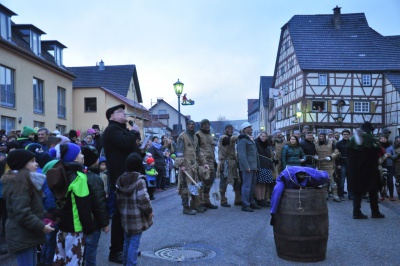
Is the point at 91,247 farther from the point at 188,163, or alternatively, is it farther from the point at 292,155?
the point at 292,155

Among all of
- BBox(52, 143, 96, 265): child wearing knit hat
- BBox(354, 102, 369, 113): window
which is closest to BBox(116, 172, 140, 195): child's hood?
BBox(52, 143, 96, 265): child wearing knit hat

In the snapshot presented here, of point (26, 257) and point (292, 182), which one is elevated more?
point (292, 182)

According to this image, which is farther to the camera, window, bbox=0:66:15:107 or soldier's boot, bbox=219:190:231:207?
window, bbox=0:66:15:107

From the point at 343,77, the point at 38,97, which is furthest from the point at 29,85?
the point at 343,77

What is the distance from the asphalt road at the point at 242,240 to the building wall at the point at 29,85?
1643cm

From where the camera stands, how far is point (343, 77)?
37.8 meters

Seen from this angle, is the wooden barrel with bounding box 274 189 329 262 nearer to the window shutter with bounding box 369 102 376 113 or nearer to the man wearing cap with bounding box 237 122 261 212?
the man wearing cap with bounding box 237 122 261 212

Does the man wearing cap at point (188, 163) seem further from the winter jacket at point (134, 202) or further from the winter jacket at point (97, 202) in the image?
the winter jacket at point (97, 202)

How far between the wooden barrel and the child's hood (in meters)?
2.08

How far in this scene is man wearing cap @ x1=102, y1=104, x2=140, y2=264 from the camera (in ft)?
17.5

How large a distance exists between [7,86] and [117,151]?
19.1m

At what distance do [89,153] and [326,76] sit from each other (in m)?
36.0

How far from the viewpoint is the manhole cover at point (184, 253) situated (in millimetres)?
5641

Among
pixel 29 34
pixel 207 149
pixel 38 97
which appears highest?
pixel 29 34
